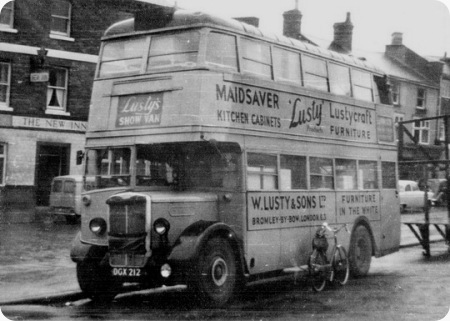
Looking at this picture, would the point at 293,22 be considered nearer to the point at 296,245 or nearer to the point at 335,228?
the point at 296,245

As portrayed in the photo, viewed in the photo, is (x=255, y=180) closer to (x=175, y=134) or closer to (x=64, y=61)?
(x=175, y=134)

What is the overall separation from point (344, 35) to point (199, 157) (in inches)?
167

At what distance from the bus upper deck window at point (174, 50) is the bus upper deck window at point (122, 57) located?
0.23 meters

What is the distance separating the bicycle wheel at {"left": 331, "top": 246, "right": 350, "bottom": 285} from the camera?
37.0ft

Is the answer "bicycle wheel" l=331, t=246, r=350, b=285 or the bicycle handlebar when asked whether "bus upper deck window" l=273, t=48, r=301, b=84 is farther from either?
"bicycle wheel" l=331, t=246, r=350, b=285

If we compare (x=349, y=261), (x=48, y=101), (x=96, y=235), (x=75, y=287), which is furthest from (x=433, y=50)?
(x=48, y=101)

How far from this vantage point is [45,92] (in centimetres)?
2366

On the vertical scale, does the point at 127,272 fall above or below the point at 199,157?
below

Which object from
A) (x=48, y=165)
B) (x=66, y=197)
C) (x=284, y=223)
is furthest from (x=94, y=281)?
(x=48, y=165)

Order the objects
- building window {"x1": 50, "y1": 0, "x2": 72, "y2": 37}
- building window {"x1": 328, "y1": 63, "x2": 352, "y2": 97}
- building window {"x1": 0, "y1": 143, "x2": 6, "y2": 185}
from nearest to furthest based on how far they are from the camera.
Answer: building window {"x1": 328, "y1": 63, "x2": 352, "y2": 97}
building window {"x1": 0, "y1": 143, "x2": 6, "y2": 185}
building window {"x1": 50, "y1": 0, "x2": 72, "y2": 37}

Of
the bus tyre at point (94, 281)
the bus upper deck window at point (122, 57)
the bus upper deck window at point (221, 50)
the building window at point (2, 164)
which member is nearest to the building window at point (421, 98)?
the building window at point (2, 164)

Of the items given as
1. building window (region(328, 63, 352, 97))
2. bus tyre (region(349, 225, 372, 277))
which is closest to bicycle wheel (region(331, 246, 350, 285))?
bus tyre (region(349, 225, 372, 277))

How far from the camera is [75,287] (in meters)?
10.6

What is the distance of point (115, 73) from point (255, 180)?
2582 mm
